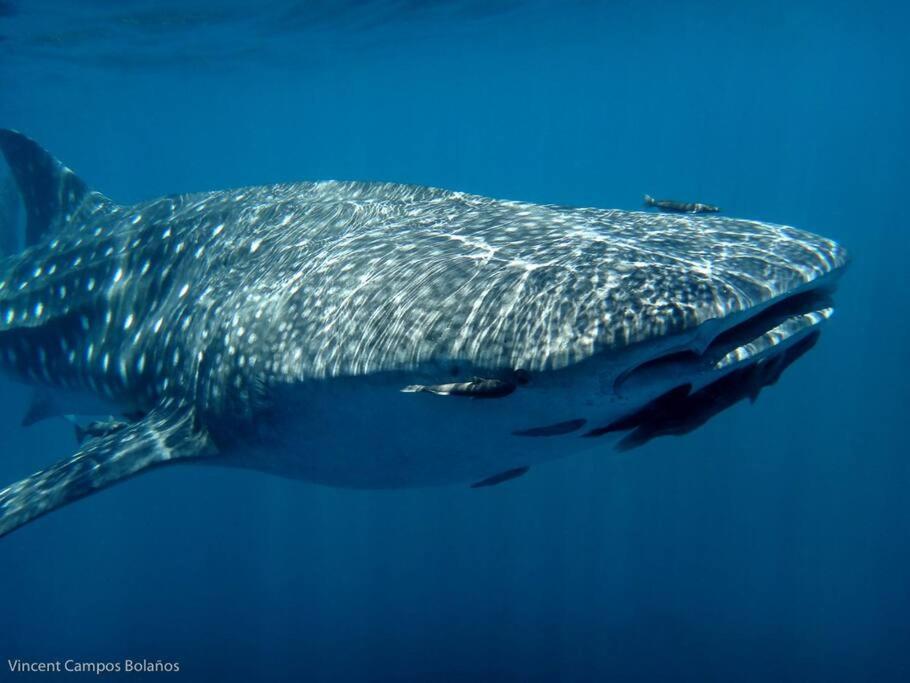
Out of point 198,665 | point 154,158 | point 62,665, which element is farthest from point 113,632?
point 154,158

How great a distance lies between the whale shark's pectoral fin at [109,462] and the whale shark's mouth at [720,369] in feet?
9.65

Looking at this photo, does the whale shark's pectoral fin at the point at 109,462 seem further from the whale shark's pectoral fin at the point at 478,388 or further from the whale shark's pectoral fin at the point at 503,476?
the whale shark's pectoral fin at the point at 478,388

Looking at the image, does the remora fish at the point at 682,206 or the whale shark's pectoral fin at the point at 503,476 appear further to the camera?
the remora fish at the point at 682,206

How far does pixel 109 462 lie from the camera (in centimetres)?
465

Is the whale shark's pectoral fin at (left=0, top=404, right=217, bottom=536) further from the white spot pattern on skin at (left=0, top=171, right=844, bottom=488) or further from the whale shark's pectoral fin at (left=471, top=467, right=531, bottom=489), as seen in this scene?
the whale shark's pectoral fin at (left=471, top=467, right=531, bottom=489)

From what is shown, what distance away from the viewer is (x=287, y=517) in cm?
2009

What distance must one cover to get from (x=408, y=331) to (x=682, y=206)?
9.84 ft

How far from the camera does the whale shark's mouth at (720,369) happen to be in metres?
2.65

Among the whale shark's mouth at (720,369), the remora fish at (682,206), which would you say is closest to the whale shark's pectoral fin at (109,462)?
the whale shark's mouth at (720,369)

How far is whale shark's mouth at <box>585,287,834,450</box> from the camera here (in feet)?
8.71

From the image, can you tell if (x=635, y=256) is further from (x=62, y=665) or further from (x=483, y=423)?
(x=62, y=665)

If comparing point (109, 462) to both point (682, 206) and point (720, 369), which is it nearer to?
point (720, 369)

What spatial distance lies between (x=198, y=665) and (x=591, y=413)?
1566 cm

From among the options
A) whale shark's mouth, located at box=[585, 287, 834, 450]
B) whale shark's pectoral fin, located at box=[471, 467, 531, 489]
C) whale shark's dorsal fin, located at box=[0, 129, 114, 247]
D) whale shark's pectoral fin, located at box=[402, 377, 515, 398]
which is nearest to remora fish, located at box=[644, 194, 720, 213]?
whale shark's mouth, located at box=[585, 287, 834, 450]
